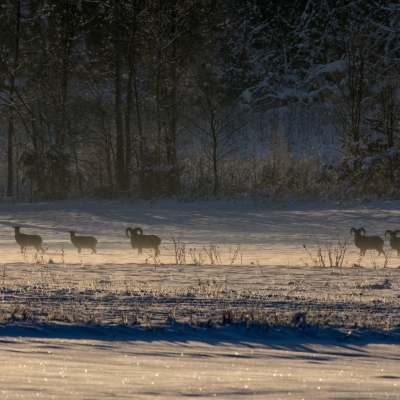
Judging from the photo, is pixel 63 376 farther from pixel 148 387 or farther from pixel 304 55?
pixel 304 55

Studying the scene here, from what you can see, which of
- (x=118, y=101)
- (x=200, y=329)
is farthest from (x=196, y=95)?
(x=200, y=329)

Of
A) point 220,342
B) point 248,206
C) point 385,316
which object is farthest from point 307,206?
point 220,342

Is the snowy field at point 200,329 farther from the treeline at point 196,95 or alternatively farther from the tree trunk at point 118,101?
the tree trunk at point 118,101

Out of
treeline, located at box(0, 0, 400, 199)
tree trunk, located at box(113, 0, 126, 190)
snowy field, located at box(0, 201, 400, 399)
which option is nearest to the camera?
snowy field, located at box(0, 201, 400, 399)

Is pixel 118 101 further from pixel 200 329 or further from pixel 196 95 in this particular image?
pixel 200 329

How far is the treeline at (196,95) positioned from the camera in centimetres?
2675

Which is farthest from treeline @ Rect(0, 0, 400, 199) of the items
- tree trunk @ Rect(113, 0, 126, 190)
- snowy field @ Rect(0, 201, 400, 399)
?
snowy field @ Rect(0, 201, 400, 399)

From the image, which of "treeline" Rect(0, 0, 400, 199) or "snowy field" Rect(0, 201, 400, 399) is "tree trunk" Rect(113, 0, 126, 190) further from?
"snowy field" Rect(0, 201, 400, 399)

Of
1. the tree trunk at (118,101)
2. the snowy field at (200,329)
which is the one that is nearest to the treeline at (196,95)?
the tree trunk at (118,101)

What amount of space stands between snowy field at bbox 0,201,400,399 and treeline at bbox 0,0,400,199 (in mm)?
12357

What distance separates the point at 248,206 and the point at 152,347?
1937 centimetres

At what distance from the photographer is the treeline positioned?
2675 cm

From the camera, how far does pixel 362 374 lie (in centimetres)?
423

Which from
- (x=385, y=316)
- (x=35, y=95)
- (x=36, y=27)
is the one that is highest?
(x=36, y=27)
